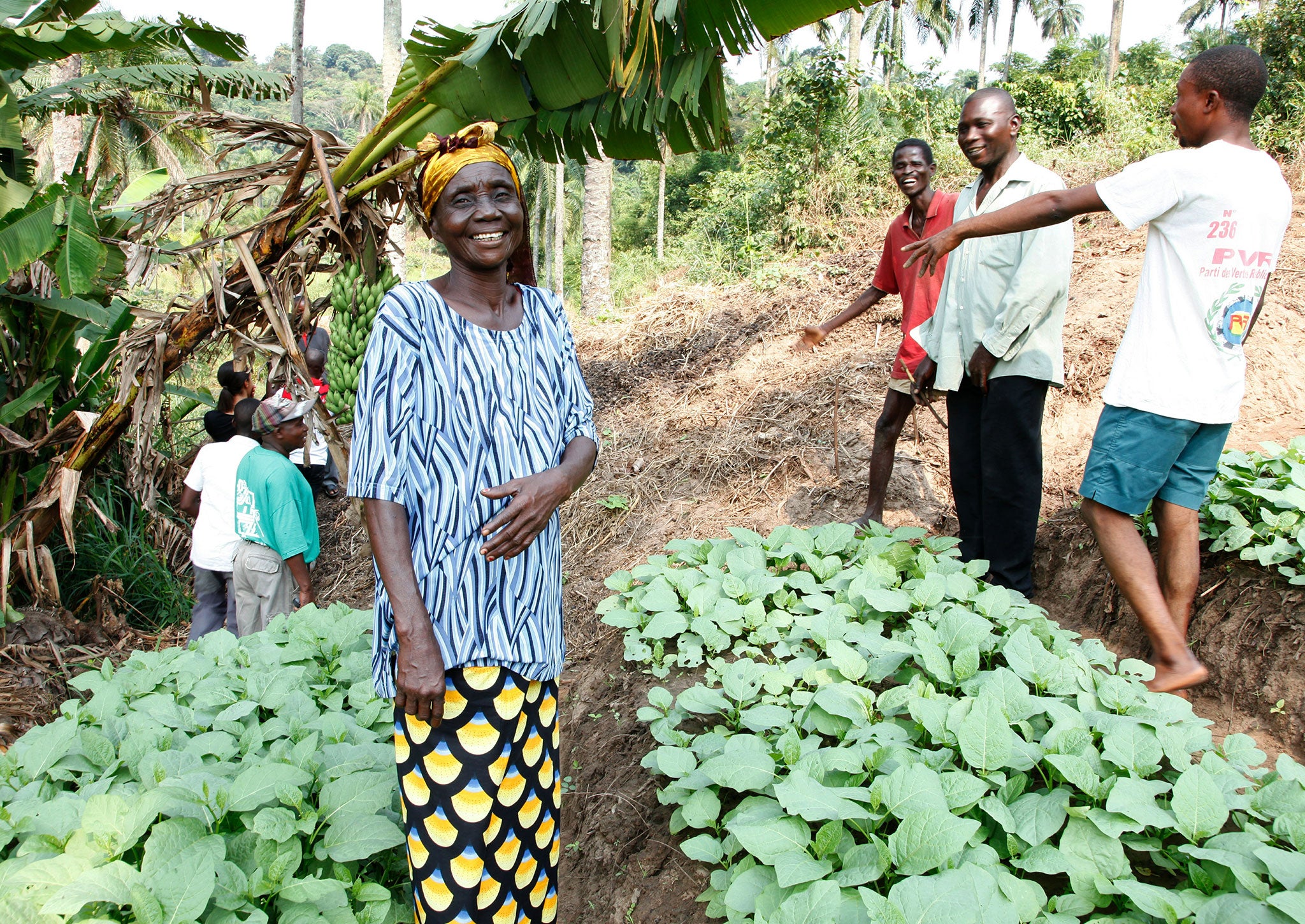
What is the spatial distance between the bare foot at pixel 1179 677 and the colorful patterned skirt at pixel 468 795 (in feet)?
7.13

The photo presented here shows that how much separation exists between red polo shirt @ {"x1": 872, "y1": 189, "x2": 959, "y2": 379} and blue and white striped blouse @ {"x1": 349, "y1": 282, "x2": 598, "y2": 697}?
2.62m

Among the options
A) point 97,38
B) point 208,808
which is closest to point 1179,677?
point 208,808

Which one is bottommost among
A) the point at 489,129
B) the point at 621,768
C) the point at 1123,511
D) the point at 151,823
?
the point at 621,768

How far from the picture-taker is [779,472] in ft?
18.2

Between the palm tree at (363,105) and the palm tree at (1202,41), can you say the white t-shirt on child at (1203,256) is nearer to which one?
the palm tree at (1202,41)

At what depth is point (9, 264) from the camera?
437 centimetres

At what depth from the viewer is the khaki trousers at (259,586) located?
4680 mm

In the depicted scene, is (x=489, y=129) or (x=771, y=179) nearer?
(x=489, y=129)

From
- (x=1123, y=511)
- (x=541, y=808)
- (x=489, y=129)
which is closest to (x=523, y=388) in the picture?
(x=489, y=129)

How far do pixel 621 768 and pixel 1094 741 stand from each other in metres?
1.69

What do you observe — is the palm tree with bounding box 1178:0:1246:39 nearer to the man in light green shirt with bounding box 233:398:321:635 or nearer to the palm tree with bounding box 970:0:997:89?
the palm tree with bounding box 970:0:997:89

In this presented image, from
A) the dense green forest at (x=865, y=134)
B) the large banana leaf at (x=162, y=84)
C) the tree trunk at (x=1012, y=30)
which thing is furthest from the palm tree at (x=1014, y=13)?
the large banana leaf at (x=162, y=84)

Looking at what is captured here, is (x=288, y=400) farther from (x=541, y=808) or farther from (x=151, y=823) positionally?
(x=541, y=808)

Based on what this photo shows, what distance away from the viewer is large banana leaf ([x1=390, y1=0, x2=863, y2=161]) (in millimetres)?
3859
